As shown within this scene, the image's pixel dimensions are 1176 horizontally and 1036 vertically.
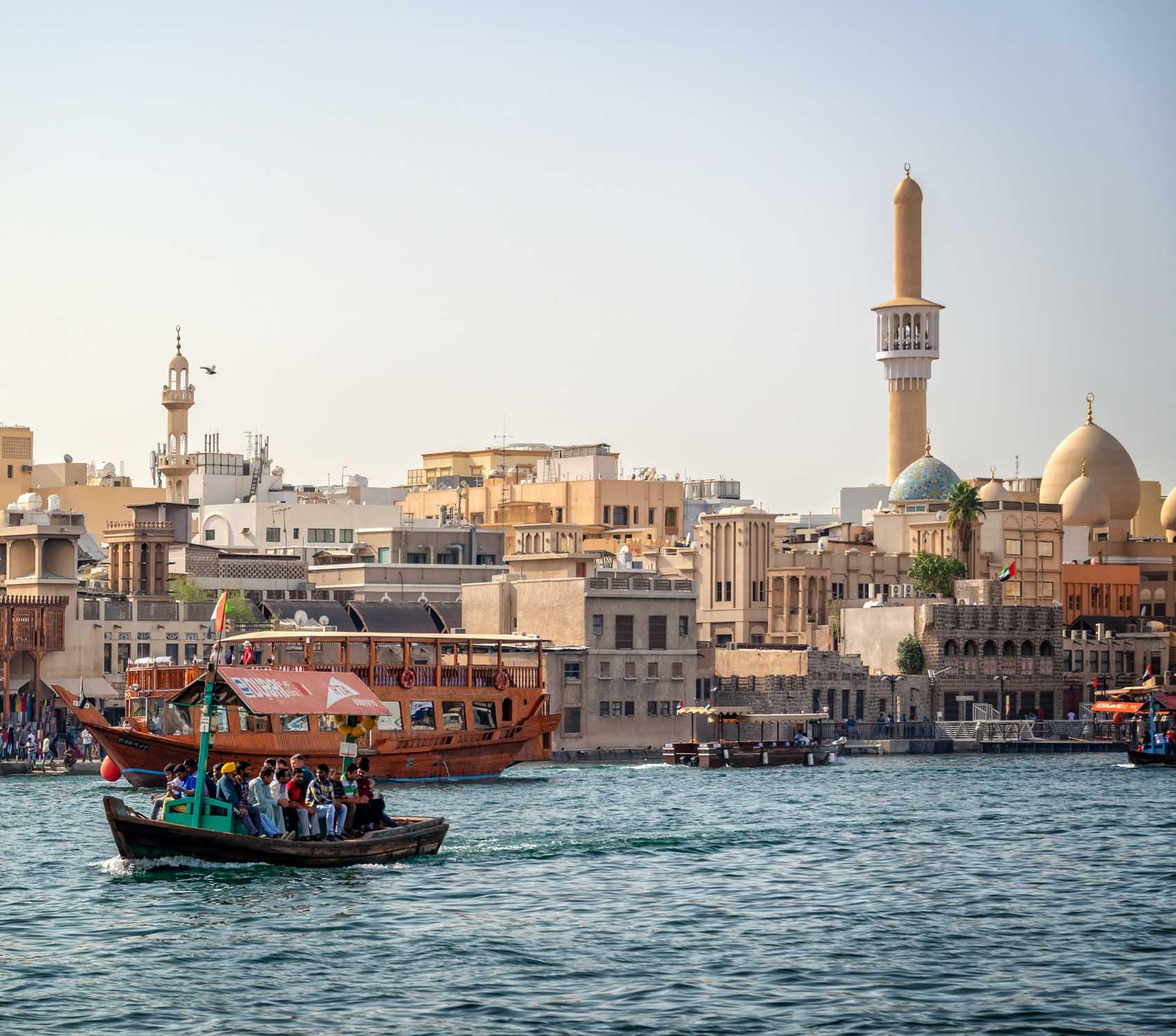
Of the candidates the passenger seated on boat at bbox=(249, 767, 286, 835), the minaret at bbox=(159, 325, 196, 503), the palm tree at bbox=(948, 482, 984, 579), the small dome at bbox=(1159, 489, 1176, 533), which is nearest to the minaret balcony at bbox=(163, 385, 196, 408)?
the minaret at bbox=(159, 325, 196, 503)

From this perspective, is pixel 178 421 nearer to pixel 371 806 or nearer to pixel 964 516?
pixel 964 516

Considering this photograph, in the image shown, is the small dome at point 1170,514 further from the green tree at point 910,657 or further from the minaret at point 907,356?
the green tree at point 910,657

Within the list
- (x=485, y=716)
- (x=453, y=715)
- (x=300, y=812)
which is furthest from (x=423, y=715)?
(x=300, y=812)

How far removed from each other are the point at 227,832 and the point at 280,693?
6.67 m

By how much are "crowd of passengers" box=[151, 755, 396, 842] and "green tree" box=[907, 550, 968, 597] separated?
8098cm

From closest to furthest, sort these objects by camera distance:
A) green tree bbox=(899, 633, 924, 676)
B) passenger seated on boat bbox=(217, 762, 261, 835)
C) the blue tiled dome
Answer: passenger seated on boat bbox=(217, 762, 261, 835) < green tree bbox=(899, 633, 924, 676) < the blue tiled dome

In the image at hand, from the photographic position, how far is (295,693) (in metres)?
49.1

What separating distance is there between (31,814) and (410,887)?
67.0 feet

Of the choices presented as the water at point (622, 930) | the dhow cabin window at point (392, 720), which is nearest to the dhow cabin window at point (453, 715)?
the dhow cabin window at point (392, 720)

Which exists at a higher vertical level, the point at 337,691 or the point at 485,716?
the point at 337,691

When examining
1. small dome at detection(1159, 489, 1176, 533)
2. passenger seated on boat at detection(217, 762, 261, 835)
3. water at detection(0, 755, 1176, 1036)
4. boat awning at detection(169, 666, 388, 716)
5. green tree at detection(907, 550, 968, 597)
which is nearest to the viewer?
water at detection(0, 755, 1176, 1036)

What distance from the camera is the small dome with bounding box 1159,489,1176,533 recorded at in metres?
152

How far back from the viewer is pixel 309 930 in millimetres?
37219

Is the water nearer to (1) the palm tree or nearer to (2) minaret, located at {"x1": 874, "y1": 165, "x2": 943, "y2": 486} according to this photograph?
(1) the palm tree
